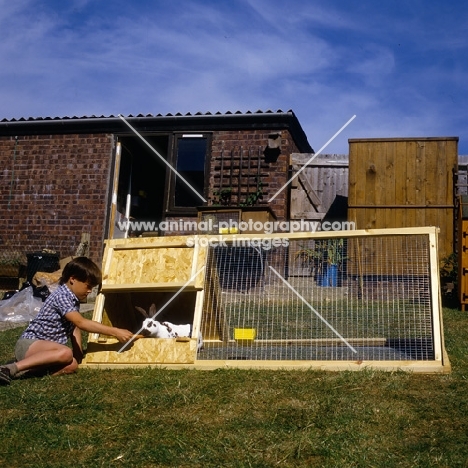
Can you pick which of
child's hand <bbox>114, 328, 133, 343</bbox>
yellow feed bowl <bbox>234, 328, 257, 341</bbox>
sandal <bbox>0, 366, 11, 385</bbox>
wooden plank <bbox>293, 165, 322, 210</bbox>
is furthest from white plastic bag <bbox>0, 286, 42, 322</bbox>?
wooden plank <bbox>293, 165, 322, 210</bbox>

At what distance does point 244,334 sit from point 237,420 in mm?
2011

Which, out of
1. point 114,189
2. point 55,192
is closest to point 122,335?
point 114,189

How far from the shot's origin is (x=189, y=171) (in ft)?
34.6

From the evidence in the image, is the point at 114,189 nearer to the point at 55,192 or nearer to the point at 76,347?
the point at 55,192

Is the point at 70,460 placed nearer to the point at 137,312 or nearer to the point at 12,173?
the point at 137,312

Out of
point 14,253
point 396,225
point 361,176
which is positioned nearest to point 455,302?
point 396,225

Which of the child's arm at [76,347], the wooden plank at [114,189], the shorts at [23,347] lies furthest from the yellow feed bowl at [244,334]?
the wooden plank at [114,189]

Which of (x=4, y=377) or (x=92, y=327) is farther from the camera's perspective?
(x=92, y=327)

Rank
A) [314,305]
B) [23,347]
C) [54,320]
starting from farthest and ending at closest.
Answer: [314,305], [54,320], [23,347]

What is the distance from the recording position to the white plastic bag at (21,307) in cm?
729

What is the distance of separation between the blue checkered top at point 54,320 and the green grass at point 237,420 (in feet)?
1.07

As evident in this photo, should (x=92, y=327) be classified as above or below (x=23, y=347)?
above

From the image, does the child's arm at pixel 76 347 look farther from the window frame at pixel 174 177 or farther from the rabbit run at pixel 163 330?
the window frame at pixel 174 177

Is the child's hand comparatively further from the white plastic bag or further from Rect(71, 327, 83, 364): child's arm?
the white plastic bag
